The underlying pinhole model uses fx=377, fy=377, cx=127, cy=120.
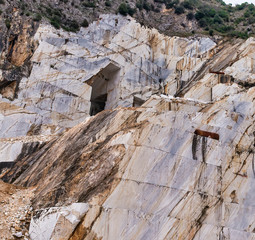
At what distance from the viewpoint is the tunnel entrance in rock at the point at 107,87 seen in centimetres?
2894

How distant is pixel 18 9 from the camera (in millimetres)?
30281

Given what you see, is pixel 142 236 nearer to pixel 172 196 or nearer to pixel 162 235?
pixel 162 235

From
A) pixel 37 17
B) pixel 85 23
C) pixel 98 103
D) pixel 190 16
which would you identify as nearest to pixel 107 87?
pixel 98 103

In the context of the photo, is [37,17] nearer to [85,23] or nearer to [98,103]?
[85,23]

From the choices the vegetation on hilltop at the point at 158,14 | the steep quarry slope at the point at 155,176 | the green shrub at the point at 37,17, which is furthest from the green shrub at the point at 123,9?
the steep quarry slope at the point at 155,176

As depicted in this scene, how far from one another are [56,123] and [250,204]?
14062 mm

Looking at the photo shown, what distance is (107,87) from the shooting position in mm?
29953

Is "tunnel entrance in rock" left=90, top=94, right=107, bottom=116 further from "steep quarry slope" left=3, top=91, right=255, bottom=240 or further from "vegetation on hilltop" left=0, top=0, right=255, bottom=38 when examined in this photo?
"steep quarry slope" left=3, top=91, right=255, bottom=240

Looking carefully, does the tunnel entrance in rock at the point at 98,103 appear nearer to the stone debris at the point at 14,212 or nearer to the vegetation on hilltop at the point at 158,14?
the vegetation on hilltop at the point at 158,14

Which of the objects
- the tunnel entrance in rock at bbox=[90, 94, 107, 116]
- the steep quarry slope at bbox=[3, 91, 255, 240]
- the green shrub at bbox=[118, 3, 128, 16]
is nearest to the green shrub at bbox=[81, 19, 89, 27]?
the green shrub at bbox=[118, 3, 128, 16]

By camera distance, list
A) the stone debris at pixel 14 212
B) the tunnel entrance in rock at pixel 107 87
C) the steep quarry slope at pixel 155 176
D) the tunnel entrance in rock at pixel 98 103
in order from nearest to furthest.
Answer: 1. the stone debris at pixel 14 212
2. the steep quarry slope at pixel 155 176
3. the tunnel entrance in rock at pixel 107 87
4. the tunnel entrance in rock at pixel 98 103

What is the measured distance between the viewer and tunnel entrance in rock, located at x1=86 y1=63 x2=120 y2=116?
28.9 meters

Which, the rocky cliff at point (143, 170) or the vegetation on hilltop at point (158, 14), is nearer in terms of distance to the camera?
the rocky cliff at point (143, 170)

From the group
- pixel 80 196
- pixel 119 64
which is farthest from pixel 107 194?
Result: pixel 119 64
